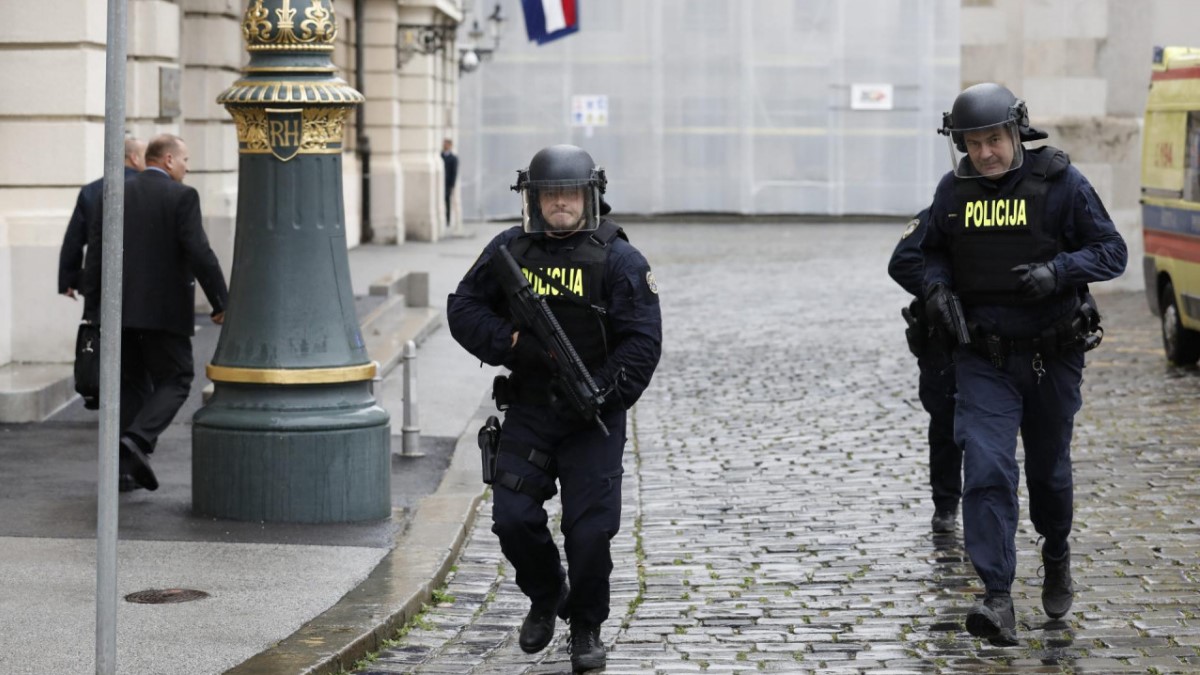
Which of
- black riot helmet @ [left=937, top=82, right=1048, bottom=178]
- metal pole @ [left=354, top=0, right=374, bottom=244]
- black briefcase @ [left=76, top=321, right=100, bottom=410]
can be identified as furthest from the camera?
metal pole @ [left=354, top=0, right=374, bottom=244]

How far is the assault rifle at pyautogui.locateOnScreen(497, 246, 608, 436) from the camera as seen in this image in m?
6.02

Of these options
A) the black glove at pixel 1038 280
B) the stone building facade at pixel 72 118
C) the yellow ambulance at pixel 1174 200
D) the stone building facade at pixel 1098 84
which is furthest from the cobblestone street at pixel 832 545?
the stone building facade at pixel 1098 84

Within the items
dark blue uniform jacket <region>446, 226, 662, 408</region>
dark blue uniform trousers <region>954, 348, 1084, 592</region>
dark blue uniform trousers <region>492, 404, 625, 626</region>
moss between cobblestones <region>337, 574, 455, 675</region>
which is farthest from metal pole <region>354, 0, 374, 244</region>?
dark blue uniform trousers <region>492, 404, 625, 626</region>

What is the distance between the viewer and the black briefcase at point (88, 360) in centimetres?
926

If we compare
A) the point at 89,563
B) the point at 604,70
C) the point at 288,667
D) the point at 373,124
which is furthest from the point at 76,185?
the point at 604,70

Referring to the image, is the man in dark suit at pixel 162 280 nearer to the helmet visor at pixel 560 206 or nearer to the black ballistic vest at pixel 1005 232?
the helmet visor at pixel 560 206

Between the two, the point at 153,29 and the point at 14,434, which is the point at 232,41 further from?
the point at 14,434

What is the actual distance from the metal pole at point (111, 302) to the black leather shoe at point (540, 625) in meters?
1.59

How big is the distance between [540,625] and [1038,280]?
1933 mm

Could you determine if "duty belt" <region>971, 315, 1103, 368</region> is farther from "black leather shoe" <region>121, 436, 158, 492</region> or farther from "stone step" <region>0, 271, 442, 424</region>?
"stone step" <region>0, 271, 442, 424</region>

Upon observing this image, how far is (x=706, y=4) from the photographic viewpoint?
4425 cm

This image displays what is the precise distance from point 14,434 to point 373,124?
71.7 feet

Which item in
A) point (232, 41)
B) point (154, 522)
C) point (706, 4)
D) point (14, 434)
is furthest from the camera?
point (706, 4)

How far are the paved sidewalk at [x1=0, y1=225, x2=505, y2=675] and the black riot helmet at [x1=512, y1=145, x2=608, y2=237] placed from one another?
1.43m
